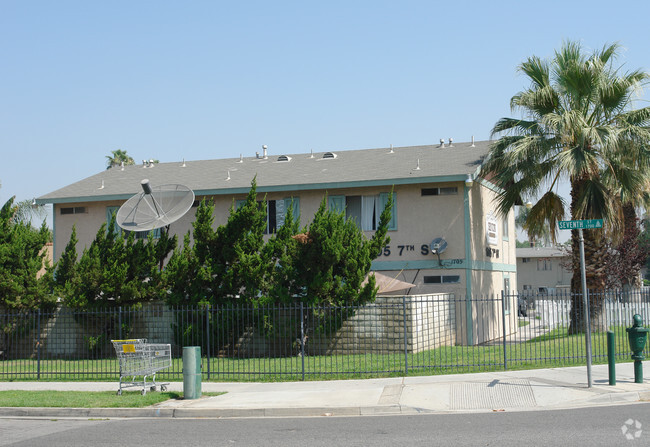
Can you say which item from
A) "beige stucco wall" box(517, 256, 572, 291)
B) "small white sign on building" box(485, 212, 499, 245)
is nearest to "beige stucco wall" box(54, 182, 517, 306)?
"small white sign on building" box(485, 212, 499, 245)

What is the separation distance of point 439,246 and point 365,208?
117 inches

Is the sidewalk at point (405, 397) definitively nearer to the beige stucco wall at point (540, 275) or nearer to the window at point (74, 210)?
the window at point (74, 210)

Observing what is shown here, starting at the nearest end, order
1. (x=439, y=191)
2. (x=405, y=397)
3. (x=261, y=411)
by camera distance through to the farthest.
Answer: (x=261, y=411)
(x=405, y=397)
(x=439, y=191)

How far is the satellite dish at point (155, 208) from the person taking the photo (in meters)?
20.9

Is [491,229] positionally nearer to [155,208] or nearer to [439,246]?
[439,246]

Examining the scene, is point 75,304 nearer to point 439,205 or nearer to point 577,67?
point 439,205

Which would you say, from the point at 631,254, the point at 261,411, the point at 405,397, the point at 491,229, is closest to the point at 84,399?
the point at 261,411

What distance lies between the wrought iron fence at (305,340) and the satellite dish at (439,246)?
205 centimetres

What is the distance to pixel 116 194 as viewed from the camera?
27.4 m

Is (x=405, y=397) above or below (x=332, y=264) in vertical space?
below

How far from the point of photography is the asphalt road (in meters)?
9.30

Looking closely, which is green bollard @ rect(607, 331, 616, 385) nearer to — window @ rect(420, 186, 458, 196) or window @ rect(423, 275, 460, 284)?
window @ rect(423, 275, 460, 284)

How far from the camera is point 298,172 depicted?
88.8ft

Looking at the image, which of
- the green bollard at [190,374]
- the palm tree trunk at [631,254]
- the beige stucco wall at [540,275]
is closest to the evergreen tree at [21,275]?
the green bollard at [190,374]
